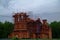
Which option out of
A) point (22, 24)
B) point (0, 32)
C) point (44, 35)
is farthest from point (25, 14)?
point (0, 32)

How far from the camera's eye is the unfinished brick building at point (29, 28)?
13406mm

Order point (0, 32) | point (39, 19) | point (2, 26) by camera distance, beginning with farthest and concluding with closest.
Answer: point (2, 26)
point (0, 32)
point (39, 19)

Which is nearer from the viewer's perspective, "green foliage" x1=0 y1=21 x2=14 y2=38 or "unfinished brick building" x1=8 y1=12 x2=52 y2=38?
"unfinished brick building" x1=8 y1=12 x2=52 y2=38

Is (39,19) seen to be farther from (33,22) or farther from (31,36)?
(31,36)

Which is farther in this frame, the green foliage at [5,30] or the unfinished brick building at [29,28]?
the green foliage at [5,30]

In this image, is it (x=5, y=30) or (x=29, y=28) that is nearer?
(x=29, y=28)

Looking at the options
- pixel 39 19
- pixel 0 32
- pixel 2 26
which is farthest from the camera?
pixel 2 26

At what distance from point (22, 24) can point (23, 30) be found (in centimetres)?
38

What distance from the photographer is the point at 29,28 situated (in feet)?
45.2

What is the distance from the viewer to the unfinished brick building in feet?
44.0

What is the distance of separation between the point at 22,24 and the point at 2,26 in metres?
4.56

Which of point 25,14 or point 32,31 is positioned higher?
point 25,14

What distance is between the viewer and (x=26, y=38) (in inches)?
540

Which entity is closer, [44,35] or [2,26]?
[44,35]
